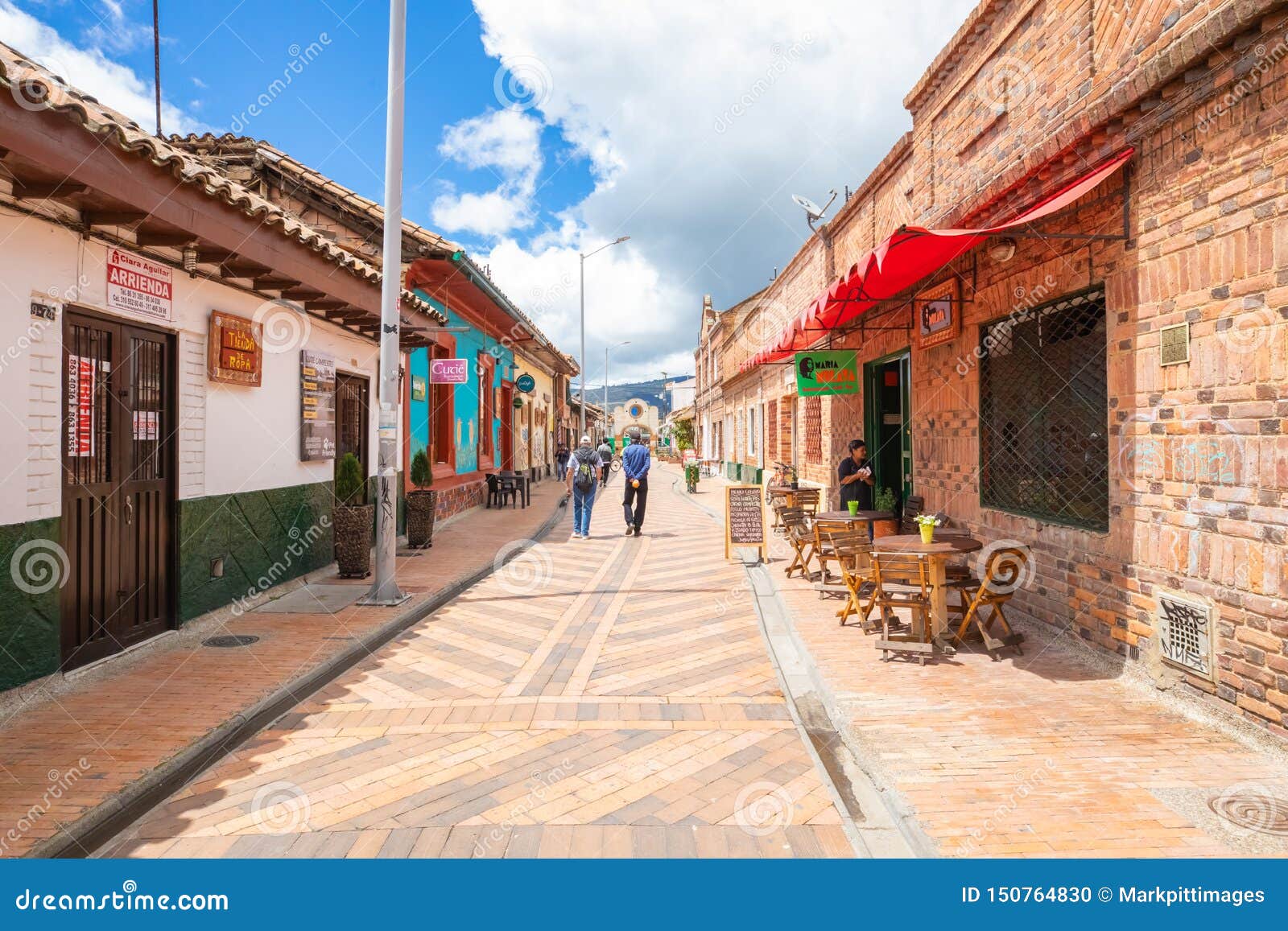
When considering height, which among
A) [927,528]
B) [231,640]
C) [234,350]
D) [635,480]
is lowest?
[231,640]

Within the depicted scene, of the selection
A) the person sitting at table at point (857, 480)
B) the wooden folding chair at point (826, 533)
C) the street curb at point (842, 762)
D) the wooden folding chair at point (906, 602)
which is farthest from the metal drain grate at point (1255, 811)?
the person sitting at table at point (857, 480)

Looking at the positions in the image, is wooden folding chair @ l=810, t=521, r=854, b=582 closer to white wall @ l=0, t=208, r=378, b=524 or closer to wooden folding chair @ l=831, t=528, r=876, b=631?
wooden folding chair @ l=831, t=528, r=876, b=631

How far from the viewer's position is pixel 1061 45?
227 inches

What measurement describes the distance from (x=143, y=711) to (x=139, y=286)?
3.16 metres

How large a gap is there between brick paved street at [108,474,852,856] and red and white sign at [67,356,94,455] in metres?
2.38

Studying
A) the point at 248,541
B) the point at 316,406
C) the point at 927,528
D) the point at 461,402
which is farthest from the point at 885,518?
the point at 461,402

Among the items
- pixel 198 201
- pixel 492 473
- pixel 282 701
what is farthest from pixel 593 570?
pixel 492 473

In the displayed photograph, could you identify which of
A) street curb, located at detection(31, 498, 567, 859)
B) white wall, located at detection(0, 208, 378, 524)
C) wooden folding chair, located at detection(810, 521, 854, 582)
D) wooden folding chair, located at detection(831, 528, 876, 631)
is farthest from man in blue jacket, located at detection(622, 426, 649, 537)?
street curb, located at detection(31, 498, 567, 859)

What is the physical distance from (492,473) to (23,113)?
47.2ft

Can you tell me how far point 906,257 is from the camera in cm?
585

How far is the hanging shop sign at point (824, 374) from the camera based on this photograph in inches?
409

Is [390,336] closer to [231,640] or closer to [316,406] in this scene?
[316,406]

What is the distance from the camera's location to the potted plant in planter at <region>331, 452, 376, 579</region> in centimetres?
838

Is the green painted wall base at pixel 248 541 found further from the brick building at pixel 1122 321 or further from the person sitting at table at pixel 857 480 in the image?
the person sitting at table at pixel 857 480
